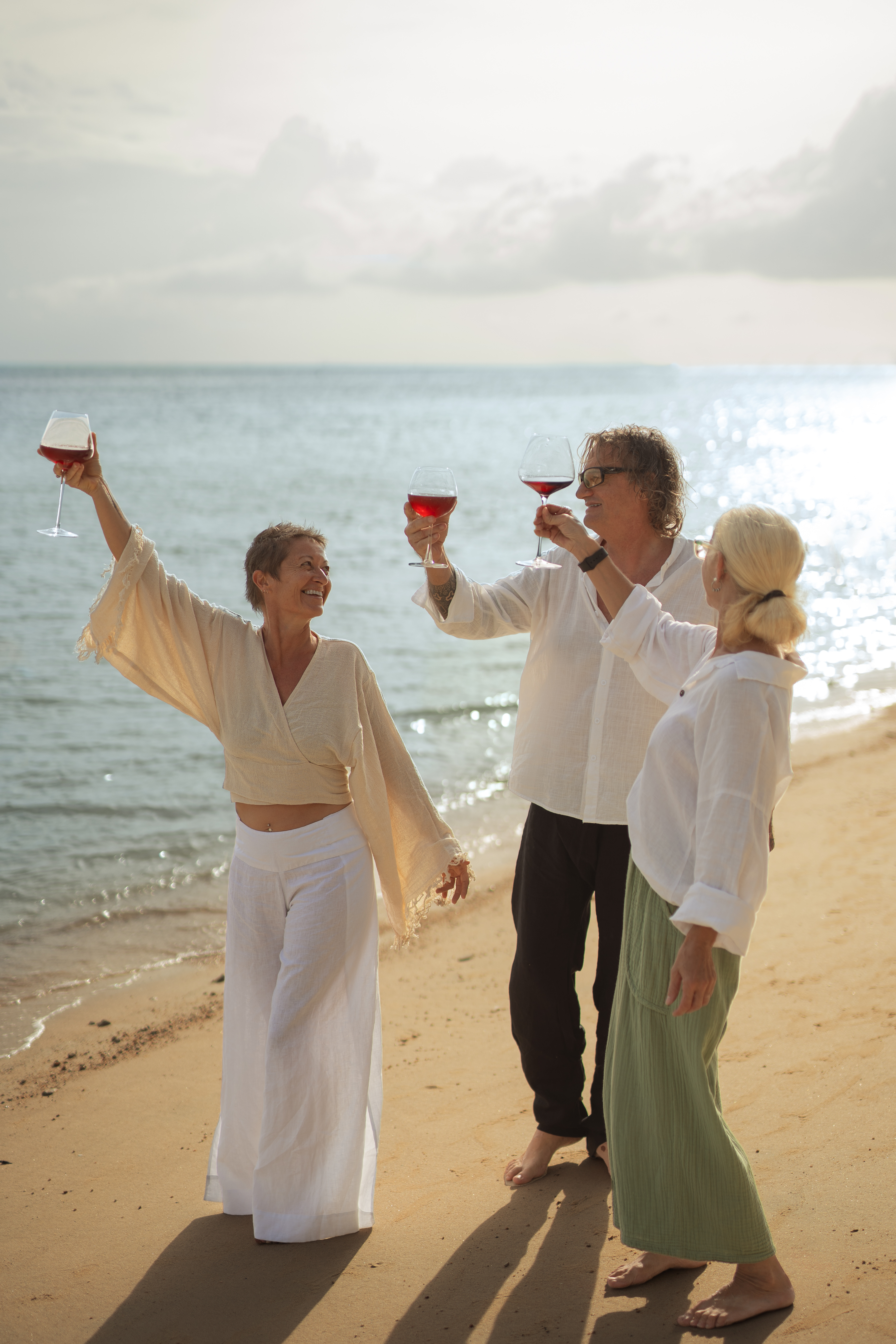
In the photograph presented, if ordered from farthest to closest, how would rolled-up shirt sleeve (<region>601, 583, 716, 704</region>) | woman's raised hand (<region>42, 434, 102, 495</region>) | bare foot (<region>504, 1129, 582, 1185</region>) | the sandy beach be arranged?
1. bare foot (<region>504, 1129, 582, 1185</region>)
2. woman's raised hand (<region>42, 434, 102, 495</region>)
3. rolled-up shirt sleeve (<region>601, 583, 716, 704</region>)
4. the sandy beach

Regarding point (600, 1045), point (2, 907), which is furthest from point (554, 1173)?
point (2, 907)

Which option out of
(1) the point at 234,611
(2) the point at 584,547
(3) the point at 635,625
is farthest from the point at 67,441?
(1) the point at 234,611

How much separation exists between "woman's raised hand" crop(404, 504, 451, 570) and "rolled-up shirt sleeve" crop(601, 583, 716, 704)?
62 cm

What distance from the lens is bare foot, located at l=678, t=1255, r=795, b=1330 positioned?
2.97 m

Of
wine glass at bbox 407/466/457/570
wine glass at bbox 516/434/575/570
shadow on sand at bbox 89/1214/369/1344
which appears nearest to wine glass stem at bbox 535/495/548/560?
wine glass at bbox 516/434/575/570

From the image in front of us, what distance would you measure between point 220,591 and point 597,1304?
16886 mm

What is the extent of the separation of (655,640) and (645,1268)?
1779 mm

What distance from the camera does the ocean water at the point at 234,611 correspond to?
7652 mm

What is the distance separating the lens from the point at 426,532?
11.8ft

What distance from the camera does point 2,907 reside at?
7535 millimetres

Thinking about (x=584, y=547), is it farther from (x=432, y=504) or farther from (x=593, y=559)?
(x=432, y=504)

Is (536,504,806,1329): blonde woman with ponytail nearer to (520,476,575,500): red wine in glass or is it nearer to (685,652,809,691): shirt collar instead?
(685,652,809,691): shirt collar

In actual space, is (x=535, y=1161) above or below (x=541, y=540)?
below

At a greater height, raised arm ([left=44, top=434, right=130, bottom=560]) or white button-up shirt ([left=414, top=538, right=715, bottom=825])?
raised arm ([left=44, top=434, right=130, bottom=560])
